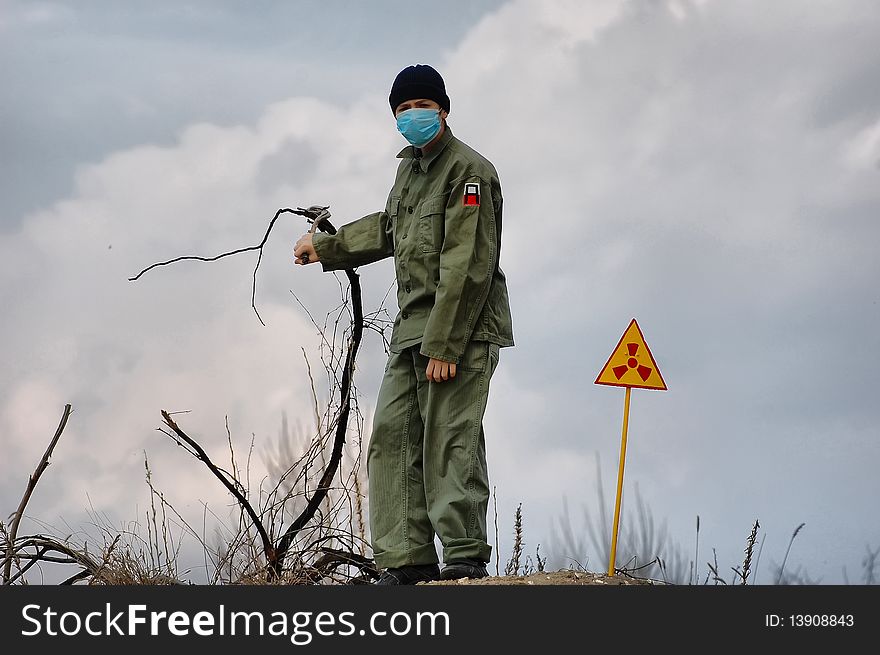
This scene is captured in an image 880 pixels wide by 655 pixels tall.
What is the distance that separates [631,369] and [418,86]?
A: 4.73ft

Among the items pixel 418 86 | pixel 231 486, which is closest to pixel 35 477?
pixel 231 486

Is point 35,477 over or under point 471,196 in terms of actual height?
under

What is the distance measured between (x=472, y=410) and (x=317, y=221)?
1.19 meters

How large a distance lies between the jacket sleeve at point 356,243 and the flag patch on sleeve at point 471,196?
50cm

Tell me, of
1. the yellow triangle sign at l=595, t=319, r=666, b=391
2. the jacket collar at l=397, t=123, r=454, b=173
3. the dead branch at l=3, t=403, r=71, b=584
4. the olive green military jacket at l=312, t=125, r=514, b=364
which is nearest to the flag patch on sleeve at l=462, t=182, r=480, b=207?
the olive green military jacket at l=312, t=125, r=514, b=364

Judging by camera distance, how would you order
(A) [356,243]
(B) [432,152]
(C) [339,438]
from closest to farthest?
(B) [432,152], (A) [356,243], (C) [339,438]

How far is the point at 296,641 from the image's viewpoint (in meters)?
3.54

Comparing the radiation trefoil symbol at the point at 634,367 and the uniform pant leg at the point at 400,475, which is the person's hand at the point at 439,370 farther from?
the radiation trefoil symbol at the point at 634,367

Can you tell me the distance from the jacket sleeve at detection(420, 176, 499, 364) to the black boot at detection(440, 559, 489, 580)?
79 centimetres

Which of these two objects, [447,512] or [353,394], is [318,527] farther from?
[447,512]

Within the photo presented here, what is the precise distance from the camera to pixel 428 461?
15.3ft

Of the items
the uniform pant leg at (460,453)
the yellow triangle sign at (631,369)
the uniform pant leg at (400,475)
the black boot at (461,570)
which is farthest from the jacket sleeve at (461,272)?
the black boot at (461,570)

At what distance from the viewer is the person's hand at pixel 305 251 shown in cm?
511

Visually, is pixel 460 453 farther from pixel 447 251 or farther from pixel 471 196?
pixel 471 196
